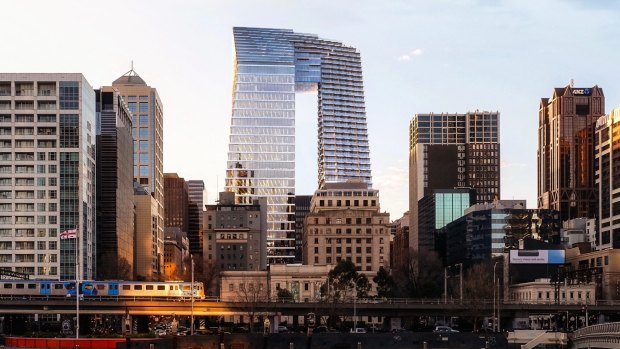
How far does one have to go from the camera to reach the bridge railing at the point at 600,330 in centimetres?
9941

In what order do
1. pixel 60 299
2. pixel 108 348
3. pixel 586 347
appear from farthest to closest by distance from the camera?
pixel 60 299
pixel 108 348
pixel 586 347

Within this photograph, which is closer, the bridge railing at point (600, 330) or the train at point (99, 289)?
the bridge railing at point (600, 330)

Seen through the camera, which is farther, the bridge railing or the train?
the train

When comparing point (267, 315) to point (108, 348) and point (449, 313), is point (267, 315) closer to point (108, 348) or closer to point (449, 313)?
point (449, 313)

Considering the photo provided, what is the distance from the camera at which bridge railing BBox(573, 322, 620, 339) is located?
326ft

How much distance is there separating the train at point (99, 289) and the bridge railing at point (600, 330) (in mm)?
77140

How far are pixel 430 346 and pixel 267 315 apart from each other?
53.7 metres

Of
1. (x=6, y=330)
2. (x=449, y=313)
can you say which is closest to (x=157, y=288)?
(x=6, y=330)

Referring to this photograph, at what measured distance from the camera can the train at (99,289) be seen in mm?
184375

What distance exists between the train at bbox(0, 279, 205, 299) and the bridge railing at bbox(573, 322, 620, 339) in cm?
7714

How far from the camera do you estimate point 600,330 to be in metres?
110

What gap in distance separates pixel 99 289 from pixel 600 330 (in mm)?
98877

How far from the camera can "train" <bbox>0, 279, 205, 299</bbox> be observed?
184375mm

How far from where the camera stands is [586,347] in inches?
4786
